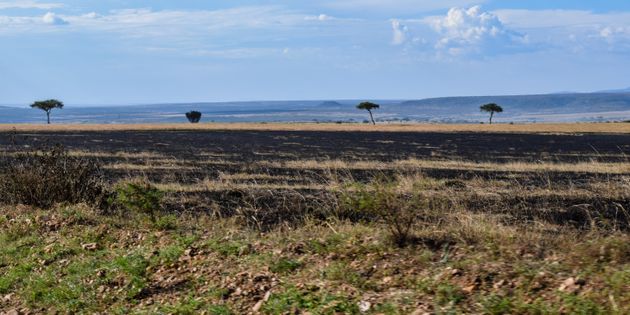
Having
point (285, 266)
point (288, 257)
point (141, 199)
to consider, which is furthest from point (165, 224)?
point (285, 266)

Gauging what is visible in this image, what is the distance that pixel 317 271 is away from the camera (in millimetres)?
7422

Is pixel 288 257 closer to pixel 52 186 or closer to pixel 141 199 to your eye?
pixel 141 199

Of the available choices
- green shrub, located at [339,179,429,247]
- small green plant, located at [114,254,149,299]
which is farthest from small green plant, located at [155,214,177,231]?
green shrub, located at [339,179,429,247]

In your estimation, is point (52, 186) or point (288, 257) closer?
point (288, 257)

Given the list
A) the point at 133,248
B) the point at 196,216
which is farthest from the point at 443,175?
the point at 133,248

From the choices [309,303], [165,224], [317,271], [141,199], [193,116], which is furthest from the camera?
[193,116]

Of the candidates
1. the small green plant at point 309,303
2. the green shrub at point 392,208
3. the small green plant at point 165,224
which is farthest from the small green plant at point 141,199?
the small green plant at point 309,303

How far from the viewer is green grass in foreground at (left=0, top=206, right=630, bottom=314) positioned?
6207 mm

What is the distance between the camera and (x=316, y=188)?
18.2 m

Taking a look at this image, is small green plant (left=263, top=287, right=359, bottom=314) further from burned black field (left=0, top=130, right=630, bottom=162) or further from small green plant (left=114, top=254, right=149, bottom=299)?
burned black field (left=0, top=130, right=630, bottom=162)

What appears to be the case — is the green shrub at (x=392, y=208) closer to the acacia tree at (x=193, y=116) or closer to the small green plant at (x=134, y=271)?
the small green plant at (x=134, y=271)

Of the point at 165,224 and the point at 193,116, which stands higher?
the point at 165,224

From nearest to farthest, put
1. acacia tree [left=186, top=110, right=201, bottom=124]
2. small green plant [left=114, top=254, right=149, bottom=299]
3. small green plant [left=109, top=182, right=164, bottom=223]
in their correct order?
small green plant [left=114, top=254, right=149, bottom=299]
small green plant [left=109, top=182, right=164, bottom=223]
acacia tree [left=186, top=110, right=201, bottom=124]

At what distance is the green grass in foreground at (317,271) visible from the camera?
6.21 metres
